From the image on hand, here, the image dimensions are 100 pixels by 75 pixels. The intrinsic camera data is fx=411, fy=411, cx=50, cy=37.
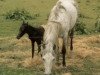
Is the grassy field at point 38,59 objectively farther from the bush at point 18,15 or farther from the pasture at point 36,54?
the bush at point 18,15

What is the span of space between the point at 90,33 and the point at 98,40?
191 centimetres

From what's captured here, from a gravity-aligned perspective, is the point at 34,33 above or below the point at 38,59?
above

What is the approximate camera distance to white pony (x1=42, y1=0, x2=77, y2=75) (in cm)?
1002

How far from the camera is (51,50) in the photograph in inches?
396

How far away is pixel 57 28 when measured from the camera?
1083cm

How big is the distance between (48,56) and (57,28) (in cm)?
113

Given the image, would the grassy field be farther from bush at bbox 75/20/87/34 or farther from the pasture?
bush at bbox 75/20/87/34

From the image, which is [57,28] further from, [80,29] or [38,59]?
[80,29]

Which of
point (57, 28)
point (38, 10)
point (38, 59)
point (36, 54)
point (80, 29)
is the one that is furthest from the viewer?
point (38, 10)

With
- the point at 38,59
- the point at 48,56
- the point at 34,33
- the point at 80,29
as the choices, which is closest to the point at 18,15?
the point at 80,29

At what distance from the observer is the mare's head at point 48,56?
9.90 meters

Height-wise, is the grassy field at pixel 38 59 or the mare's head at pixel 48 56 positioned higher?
the mare's head at pixel 48 56

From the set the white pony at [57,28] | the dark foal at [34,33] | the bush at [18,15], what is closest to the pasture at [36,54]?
the bush at [18,15]

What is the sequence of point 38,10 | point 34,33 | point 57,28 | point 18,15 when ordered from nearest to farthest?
point 57,28
point 34,33
point 18,15
point 38,10
